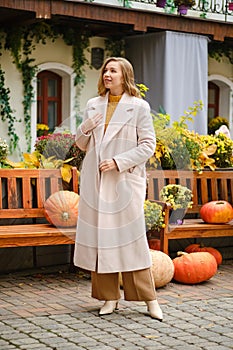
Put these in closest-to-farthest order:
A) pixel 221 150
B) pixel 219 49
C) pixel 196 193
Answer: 1. pixel 196 193
2. pixel 221 150
3. pixel 219 49

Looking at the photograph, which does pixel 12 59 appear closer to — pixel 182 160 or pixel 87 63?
pixel 87 63

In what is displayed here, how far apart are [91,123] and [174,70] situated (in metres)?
9.37

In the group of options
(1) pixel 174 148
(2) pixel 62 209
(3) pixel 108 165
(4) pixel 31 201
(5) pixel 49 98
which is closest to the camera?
(3) pixel 108 165

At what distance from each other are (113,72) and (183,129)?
278 cm

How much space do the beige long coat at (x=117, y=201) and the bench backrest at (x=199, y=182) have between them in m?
2.27

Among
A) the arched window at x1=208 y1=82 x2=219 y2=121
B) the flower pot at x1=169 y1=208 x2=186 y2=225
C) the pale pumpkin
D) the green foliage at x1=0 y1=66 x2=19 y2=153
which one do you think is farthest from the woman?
the arched window at x1=208 y1=82 x2=219 y2=121

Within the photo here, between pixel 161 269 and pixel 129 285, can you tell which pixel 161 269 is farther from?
pixel 129 285

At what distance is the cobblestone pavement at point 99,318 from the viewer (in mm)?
5383

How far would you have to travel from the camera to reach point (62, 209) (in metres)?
7.59

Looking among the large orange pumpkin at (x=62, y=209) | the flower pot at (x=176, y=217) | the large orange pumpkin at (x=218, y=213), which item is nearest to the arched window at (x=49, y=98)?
the large orange pumpkin at (x=218, y=213)

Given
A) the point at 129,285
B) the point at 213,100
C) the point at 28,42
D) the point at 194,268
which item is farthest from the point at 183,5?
the point at 129,285

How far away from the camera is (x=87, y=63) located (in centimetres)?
1577

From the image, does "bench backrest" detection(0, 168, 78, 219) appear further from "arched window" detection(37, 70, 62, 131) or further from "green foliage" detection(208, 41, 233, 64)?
"green foliage" detection(208, 41, 233, 64)

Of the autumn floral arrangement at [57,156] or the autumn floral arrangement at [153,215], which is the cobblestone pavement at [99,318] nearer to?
the autumn floral arrangement at [153,215]
